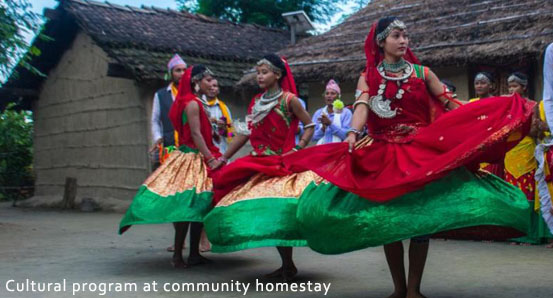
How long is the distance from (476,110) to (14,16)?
7.51 metres

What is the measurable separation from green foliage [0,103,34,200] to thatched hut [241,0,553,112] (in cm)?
852

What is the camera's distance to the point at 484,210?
4340mm

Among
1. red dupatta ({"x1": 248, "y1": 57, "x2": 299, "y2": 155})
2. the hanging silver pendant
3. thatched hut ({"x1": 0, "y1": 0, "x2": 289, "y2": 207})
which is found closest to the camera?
the hanging silver pendant

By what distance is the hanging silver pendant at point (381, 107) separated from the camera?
4.96 meters

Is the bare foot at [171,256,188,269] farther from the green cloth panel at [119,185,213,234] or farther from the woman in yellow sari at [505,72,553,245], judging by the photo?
the woman in yellow sari at [505,72,553,245]

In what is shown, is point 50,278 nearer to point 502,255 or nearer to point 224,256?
point 224,256

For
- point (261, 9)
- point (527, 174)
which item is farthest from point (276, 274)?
point (261, 9)

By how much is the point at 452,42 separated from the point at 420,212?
6.52 metres

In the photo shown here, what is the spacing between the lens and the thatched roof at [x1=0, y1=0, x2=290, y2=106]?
13469 millimetres

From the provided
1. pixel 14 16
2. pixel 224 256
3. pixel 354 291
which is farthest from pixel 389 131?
pixel 14 16

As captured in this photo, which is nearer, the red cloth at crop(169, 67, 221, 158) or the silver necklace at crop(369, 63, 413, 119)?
the silver necklace at crop(369, 63, 413, 119)

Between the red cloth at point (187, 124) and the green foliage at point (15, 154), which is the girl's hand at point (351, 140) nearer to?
the red cloth at point (187, 124)

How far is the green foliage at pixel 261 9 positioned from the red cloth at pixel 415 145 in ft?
74.7

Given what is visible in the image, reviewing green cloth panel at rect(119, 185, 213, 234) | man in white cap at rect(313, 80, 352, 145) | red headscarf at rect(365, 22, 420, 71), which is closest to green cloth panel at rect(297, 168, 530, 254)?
red headscarf at rect(365, 22, 420, 71)
